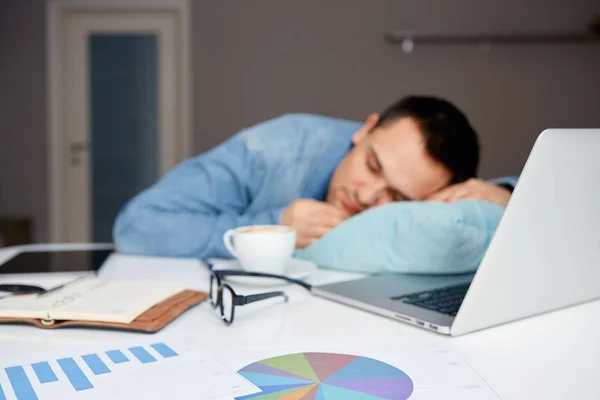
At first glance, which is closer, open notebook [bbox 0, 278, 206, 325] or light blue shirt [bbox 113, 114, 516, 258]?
open notebook [bbox 0, 278, 206, 325]

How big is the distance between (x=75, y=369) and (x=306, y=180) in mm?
949

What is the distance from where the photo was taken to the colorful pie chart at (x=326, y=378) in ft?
1.65

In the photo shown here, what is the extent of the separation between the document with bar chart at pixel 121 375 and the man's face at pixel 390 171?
73cm

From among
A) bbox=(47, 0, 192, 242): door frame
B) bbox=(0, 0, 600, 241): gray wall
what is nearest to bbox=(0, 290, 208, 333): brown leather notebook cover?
bbox=(0, 0, 600, 241): gray wall

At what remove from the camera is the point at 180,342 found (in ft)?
2.11

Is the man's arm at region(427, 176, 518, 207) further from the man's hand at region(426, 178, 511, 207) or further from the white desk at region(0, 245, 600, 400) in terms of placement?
the white desk at region(0, 245, 600, 400)

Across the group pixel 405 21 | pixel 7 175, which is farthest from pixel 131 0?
pixel 405 21

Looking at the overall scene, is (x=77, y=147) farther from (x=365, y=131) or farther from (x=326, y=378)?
(x=326, y=378)

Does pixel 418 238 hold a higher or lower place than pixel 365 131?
lower

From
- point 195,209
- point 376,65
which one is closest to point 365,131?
point 195,209

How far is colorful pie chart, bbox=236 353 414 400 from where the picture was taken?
503mm

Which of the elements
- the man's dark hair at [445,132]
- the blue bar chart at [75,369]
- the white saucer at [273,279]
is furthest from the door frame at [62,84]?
the blue bar chart at [75,369]

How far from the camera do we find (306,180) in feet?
4.80

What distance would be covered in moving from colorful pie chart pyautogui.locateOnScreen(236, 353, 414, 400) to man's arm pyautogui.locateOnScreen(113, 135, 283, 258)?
0.58 metres
